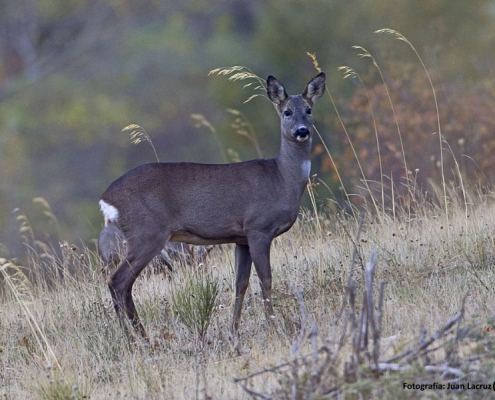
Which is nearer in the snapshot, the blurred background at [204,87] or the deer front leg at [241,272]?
the deer front leg at [241,272]

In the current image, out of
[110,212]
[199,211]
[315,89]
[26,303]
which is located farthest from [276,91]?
[26,303]

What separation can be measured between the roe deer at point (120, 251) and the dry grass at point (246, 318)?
0.30m

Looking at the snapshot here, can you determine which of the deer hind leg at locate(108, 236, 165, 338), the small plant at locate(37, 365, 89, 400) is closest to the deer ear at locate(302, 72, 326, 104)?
the deer hind leg at locate(108, 236, 165, 338)

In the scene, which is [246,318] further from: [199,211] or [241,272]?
[199,211]

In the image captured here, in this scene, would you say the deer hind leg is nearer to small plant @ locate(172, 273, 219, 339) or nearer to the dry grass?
the dry grass

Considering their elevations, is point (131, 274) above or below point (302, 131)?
below

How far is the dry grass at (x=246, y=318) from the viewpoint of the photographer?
4969 millimetres

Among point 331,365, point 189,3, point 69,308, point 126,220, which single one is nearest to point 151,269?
point 69,308

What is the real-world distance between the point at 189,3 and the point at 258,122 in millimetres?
10182

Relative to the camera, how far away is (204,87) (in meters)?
23.5

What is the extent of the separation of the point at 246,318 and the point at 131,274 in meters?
1.02

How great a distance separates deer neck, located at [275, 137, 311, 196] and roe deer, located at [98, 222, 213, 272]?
5.75ft

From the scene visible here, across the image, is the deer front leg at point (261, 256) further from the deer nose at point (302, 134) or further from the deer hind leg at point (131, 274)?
the deer nose at point (302, 134)

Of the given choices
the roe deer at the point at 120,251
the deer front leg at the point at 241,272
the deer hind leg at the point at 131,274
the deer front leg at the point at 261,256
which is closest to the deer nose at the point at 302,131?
the deer front leg at the point at 261,256
